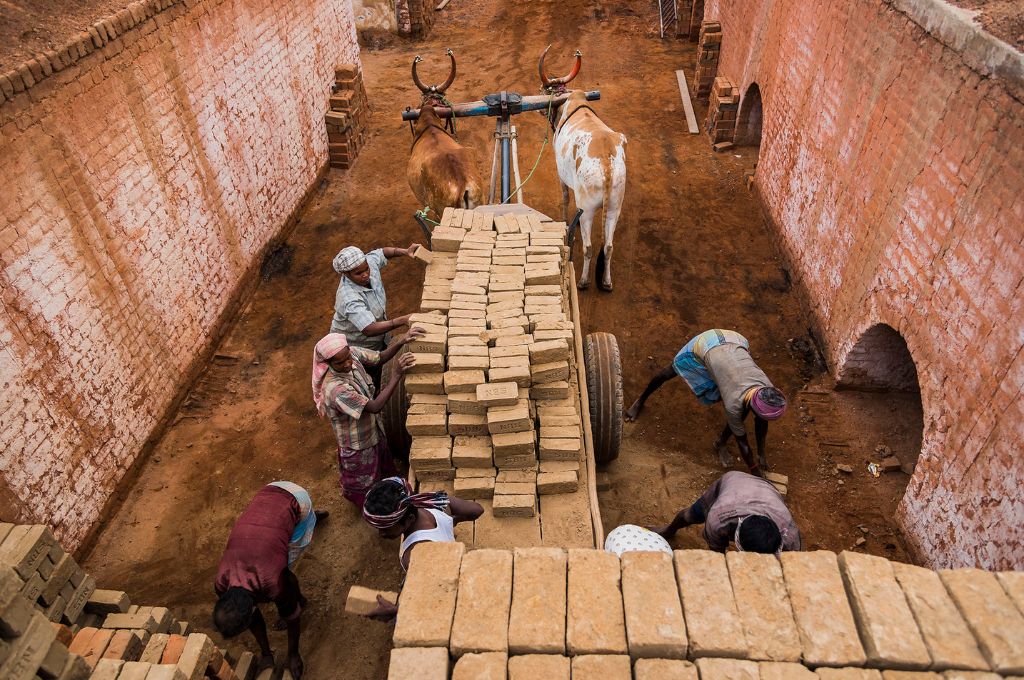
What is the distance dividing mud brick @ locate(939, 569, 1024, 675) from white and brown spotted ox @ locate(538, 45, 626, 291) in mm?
5327

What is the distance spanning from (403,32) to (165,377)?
37.6 ft

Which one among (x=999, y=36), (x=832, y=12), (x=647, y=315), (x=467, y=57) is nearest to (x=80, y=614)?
(x=647, y=315)

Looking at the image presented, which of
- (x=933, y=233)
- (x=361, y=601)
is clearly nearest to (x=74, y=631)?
(x=361, y=601)

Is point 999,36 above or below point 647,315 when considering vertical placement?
above

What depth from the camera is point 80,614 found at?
146 inches

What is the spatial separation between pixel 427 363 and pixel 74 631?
97.1 inches

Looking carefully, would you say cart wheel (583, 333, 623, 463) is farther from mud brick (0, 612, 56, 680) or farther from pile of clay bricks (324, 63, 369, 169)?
pile of clay bricks (324, 63, 369, 169)

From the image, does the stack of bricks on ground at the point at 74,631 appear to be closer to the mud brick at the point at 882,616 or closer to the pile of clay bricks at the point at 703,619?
the pile of clay bricks at the point at 703,619

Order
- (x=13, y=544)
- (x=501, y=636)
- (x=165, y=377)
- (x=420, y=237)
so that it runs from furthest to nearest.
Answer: (x=420, y=237), (x=165, y=377), (x=13, y=544), (x=501, y=636)

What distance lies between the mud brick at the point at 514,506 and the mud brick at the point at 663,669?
1.36m

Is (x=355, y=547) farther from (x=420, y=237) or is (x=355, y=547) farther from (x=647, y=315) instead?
(x=420, y=237)

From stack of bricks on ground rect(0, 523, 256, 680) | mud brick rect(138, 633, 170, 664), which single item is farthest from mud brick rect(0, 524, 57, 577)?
mud brick rect(138, 633, 170, 664)

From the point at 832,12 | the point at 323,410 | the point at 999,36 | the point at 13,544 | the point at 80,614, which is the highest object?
the point at 999,36

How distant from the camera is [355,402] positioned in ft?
14.5
